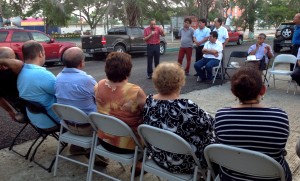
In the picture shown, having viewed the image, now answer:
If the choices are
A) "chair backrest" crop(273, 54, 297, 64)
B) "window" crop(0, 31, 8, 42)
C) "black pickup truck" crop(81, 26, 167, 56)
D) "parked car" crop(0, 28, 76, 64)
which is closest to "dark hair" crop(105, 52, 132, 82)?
"chair backrest" crop(273, 54, 297, 64)

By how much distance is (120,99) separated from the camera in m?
2.98

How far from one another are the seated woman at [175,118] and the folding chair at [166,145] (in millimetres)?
48

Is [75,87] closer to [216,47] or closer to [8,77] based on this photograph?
[8,77]

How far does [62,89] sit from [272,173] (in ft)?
7.66

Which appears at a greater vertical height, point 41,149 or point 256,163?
point 256,163

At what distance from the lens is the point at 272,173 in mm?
2059

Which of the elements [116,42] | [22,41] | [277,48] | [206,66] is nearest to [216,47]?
[206,66]

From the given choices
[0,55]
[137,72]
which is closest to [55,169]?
[0,55]

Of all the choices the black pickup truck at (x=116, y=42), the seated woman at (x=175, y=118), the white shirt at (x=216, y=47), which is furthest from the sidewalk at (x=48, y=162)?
the black pickup truck at (x=116, y=42)

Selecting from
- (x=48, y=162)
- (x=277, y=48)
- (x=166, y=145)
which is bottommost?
(x=48, y=162)

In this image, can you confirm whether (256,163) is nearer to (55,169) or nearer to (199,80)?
(55,169)

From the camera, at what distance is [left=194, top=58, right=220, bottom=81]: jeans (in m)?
8.26

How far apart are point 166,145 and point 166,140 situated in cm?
7

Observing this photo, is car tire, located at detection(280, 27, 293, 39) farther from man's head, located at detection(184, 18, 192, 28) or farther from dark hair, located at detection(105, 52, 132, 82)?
dark hair, located at detection(105, 52, 132, 82)
